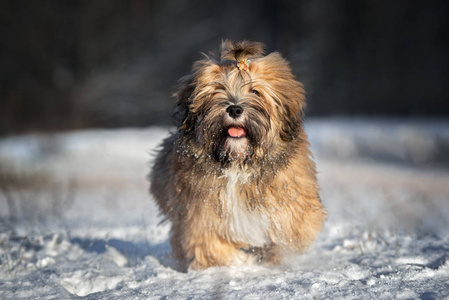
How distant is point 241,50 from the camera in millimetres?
3615

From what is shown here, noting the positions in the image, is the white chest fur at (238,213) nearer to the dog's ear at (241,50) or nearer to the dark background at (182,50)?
the dog's ear at (241,50)

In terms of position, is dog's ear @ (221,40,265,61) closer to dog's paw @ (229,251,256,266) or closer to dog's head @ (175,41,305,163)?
dog's head @ (175,41,305,163)

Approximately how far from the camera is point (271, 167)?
141 inches

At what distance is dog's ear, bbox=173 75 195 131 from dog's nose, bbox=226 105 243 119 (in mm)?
350

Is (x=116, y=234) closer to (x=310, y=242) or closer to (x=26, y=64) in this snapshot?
(x=310, y=242)

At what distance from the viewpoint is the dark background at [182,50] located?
2323 cm

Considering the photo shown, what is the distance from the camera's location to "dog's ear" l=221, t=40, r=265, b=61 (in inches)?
142

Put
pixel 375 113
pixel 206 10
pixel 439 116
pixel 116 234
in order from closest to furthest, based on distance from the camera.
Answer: pixel 116 234
pixel 439 116
pixel 375 113
pixel 206 10

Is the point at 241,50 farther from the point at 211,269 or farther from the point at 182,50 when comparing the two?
the point at 182,50

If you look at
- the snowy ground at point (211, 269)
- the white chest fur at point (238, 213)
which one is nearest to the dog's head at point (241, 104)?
the white chest fur at point (238, 213)

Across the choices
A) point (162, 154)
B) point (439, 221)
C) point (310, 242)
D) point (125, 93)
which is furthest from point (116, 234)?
point (125, 93)

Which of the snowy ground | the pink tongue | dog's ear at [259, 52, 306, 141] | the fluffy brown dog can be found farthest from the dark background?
the pink tongue

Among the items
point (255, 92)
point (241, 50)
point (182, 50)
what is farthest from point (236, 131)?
point (182, 50)

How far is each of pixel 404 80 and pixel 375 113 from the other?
3575 mm
